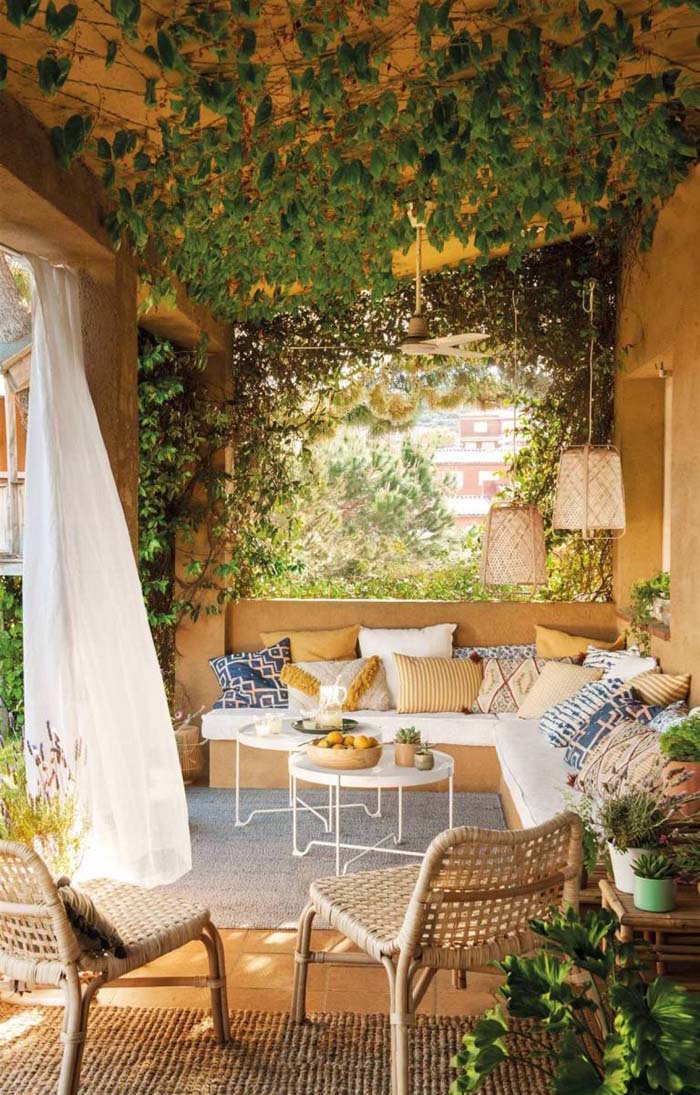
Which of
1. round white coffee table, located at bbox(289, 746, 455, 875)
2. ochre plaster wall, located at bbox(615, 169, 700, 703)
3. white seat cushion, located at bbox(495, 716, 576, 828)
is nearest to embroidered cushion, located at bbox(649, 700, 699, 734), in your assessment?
ochre plaster wall, located at bbox(615, 169, 700, 703)

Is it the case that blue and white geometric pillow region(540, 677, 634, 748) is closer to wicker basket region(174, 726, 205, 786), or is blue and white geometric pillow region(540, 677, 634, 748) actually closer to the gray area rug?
the gray area rug

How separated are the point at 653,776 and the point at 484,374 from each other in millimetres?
4358

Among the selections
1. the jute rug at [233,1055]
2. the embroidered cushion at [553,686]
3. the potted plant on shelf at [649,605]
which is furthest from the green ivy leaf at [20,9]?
the embroidered cushion at [553,686]

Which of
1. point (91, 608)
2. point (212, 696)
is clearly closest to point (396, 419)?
point (212, 696)

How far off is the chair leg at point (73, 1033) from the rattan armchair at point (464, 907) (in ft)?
2.48

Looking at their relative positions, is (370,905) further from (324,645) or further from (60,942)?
(324,645)

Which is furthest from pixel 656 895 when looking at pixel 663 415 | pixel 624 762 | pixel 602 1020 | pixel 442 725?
pixel 663 415

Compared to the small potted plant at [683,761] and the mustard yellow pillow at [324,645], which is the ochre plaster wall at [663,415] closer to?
the small potted plant at [683,761]

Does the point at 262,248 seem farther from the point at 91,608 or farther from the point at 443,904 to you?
the point at 443,904

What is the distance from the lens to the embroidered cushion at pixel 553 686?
6.24 m

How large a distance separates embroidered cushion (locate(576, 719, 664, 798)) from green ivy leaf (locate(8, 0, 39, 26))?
2.93 m

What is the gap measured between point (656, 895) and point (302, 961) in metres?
1.17

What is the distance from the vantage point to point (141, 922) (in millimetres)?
3070

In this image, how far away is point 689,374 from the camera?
5.13 meters
